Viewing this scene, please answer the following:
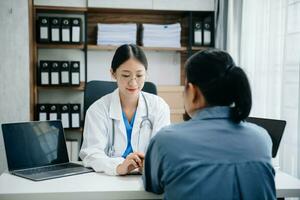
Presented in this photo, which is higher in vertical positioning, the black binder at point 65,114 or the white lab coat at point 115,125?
the white lab coat at point 115,125

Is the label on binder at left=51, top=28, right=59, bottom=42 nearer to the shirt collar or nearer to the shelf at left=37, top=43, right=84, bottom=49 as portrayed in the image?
the shelf at left=37, top=43, right=84, bottom=49

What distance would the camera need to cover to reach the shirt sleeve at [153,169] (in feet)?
3.69

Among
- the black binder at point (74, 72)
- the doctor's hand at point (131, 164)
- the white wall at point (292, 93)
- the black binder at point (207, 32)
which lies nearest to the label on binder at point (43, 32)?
the black binder at point (74, 72)

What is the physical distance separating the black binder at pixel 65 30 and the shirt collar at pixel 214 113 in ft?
8.00

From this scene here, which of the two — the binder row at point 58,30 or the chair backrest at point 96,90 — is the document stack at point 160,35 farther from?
the chair backrest at point 96,90

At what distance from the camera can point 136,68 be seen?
191cm

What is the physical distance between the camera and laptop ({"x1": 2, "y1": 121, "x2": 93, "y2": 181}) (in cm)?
156

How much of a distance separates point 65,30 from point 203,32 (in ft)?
4.11

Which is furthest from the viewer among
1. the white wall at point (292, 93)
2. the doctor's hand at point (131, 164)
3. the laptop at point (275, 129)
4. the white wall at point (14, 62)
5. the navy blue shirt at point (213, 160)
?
the white wall at point (14, 62)

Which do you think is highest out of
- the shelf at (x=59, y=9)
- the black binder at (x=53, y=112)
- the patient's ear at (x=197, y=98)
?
the shelf at (x=59, y=9)

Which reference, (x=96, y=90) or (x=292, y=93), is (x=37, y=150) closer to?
(x=96, y=90)

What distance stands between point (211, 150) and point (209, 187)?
0.33 ft

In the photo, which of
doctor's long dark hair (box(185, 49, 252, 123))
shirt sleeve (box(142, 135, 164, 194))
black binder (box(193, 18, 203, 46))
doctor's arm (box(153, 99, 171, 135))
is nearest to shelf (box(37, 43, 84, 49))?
black binder (box(193, 18, 203, 46))

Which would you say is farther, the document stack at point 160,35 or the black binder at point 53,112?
the document stack at point 160,35
